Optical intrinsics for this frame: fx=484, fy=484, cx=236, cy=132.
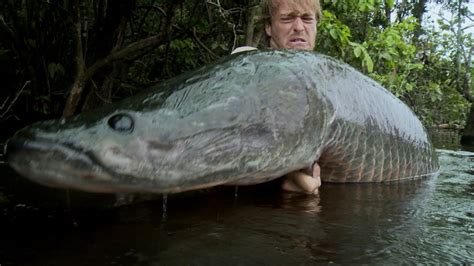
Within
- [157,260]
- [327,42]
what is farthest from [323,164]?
[327,42]

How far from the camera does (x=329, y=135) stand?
7.31ft

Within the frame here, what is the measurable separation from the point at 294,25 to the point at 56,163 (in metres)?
2.24

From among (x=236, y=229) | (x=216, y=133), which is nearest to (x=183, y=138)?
(x=216, y=133)

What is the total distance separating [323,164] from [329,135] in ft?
0.98

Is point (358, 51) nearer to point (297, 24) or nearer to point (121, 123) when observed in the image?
point (297, 24)

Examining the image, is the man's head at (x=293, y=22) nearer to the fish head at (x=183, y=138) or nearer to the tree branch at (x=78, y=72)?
the fish head at (x=183, y=138)

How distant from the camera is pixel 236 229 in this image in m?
1.63

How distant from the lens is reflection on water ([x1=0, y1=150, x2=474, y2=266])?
4.39 feet

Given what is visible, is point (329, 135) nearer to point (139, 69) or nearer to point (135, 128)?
point (135, 128)

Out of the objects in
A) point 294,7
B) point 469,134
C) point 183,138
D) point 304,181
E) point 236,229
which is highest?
point 294,7

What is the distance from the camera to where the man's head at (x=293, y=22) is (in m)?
3.30

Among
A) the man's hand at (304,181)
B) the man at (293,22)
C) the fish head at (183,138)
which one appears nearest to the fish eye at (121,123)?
the fish head at (183,138)

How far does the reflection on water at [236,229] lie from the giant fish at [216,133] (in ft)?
0.50

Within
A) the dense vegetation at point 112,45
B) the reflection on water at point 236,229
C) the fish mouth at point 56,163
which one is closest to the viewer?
the reflection on water at point 236,229
